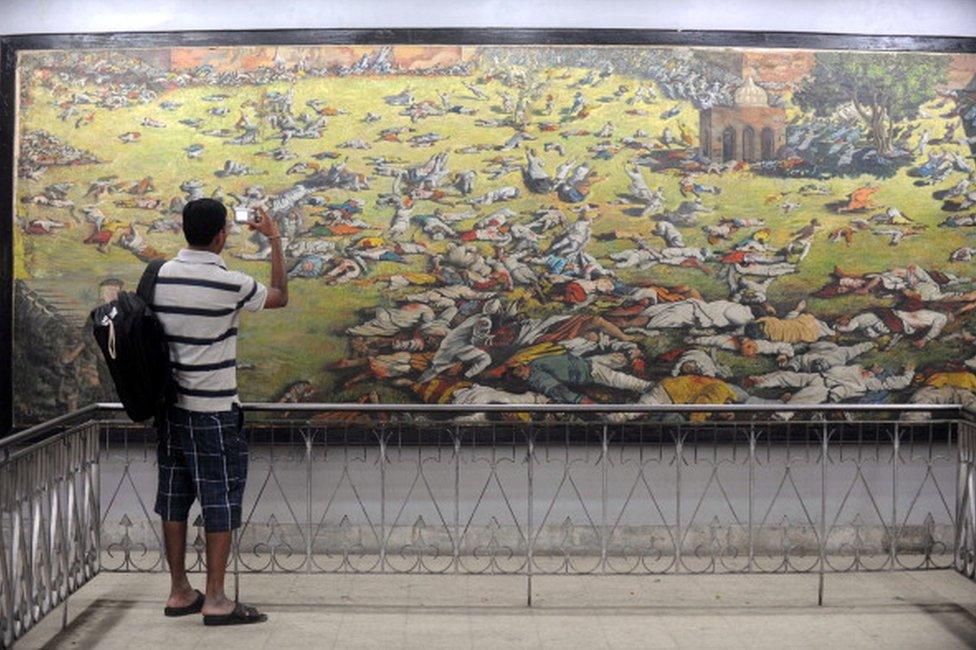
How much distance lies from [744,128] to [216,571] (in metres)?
3.49

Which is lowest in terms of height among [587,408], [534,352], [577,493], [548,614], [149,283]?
[548,614]

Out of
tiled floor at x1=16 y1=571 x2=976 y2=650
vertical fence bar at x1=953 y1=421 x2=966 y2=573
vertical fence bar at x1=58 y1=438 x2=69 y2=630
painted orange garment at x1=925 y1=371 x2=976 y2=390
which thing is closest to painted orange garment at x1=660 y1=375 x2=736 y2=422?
tiled floor at x1=16 y1=571 x2=976 y2=650

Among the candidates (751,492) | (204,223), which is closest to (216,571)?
(204,223)

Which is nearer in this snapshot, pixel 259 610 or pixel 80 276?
pixel 259 610

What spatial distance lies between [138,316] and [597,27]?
3.02 metres

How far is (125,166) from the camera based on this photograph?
744 centimetres

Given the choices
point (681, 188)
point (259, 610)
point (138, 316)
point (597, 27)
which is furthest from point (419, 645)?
point (597, 27)

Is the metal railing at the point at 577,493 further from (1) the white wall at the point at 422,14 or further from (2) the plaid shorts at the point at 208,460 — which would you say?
(1) the white wall at the point at 422,14

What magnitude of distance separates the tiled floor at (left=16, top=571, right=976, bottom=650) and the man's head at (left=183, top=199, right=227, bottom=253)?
161 cm

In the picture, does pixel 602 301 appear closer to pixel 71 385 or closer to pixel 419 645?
pixel 419 645

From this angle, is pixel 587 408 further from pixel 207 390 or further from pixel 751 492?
pixel 207 390

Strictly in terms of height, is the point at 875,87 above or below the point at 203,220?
above

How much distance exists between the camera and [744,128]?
7449 mm

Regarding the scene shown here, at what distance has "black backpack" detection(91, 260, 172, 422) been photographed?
5.66 m
